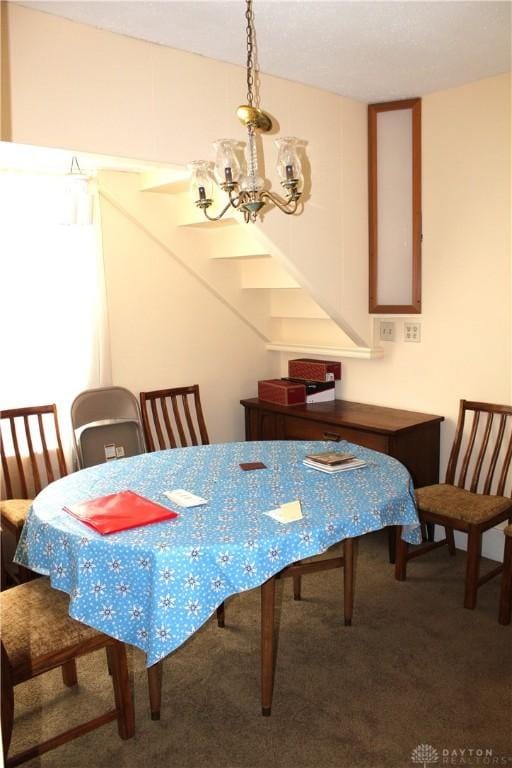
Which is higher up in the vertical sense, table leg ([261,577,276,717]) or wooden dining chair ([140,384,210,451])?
wooden dining chair ([140,384,210,451])

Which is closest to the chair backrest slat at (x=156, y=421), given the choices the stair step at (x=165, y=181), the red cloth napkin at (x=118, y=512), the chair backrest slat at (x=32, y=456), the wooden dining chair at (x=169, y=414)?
the wooden dining chair at (x=169, y=414)

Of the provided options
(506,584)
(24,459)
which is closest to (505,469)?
(506,584)

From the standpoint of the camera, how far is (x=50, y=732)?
2.22 m

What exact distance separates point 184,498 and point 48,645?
642 millimetres

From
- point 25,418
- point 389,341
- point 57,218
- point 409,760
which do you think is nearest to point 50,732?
point 409,760

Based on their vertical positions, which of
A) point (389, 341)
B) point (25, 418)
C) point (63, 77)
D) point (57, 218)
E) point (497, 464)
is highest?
point (63, 77)

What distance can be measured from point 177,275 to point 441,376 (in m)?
1.72

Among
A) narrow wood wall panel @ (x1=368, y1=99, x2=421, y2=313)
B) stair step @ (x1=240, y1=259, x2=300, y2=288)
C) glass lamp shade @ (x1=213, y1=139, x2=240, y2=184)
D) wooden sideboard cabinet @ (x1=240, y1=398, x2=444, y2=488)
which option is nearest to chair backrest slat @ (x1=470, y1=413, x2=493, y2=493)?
wooden sideboard cabinet @ (x1=240, y1=398, x2=444, y2=488)

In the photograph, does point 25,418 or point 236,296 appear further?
point 236,296

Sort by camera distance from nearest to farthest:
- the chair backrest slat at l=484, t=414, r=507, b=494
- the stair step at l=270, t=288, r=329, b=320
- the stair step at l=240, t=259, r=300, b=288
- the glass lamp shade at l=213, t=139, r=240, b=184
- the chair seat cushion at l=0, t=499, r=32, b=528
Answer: the glass lamp shade at l=213, t=139, r=240, b=184 < the chair seat cushion at l=0, t=499, r=32, b=528 < the chair backrest slat at l=484, t=414, r=507, b=494 < the stair step at l=240, t=259, r=300, b=288 < the stair step at l=270, t=288, r=329, b=320

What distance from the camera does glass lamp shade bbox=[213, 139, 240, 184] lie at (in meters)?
2.20

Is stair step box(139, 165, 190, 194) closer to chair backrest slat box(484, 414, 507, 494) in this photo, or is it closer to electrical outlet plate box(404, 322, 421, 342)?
electrical outlet plate box(404, 322, 421, 342)

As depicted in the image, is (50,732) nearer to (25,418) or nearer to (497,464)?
(25,418)

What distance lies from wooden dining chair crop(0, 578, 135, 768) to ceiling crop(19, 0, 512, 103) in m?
2.14
